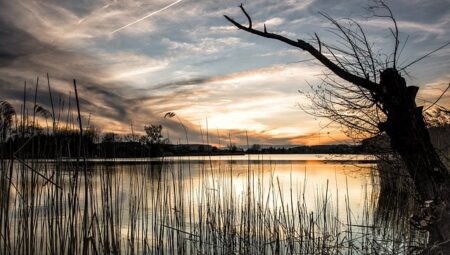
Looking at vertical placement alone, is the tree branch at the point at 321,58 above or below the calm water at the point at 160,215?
above

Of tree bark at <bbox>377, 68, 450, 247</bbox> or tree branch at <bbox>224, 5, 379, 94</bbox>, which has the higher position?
tree branch at <bbox>224, 5, 379, 94</bbox>

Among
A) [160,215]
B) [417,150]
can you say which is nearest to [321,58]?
[417,150]

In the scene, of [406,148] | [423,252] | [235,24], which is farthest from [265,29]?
[423,252]

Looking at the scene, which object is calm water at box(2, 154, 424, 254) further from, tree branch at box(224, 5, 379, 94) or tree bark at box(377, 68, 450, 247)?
tree branch at box(224, 5, 379, 94)

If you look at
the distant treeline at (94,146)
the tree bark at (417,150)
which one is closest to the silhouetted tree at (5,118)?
the distant treeline at (94,146)

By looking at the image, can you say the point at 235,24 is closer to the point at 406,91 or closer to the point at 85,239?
the point at 406,91

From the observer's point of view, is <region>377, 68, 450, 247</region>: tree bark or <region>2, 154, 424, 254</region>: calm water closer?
<region>2, 154, 424, 254</region>: calm water

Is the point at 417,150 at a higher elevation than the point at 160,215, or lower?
higher

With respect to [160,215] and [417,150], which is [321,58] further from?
[160,215]

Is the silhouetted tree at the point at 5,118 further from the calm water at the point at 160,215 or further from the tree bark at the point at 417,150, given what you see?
the tree bark at the point at 417,150

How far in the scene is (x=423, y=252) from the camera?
157 inches

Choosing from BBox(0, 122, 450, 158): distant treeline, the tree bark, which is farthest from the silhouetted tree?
the tree bark

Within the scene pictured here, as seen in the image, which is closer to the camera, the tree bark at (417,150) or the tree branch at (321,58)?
the tree bark at (417,150)

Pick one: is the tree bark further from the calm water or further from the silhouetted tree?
the silhouetted tree
